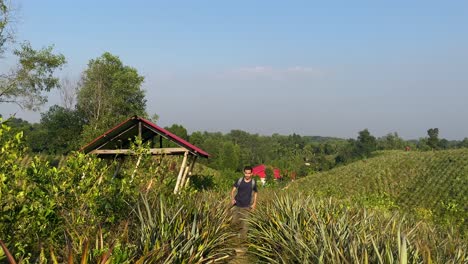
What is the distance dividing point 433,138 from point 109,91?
95.6m

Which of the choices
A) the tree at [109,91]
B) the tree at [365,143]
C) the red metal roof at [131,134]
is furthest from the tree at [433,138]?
the red metal roof at [131,134]

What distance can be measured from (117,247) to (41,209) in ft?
4.49

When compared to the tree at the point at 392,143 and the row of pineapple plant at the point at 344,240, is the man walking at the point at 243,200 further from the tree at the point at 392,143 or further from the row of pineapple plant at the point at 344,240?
the tree at the point at 392,143

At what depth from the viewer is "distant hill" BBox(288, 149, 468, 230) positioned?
39947mm

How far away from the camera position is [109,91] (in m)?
44.2

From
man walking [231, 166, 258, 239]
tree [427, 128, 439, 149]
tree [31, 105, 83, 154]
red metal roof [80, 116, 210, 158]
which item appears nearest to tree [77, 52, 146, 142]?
tree [31, 105, 83, 154]

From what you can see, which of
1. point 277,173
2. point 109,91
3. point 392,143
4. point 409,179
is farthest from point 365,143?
point 109,91

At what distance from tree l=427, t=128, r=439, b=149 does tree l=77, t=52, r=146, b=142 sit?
90.8 meters

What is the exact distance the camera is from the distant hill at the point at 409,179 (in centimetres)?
3995

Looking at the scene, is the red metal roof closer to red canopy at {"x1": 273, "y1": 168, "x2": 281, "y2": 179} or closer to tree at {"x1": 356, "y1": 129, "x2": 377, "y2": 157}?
red canopy at {"x1": 273, "y1": 168, "x2": 281, "y2": 179}

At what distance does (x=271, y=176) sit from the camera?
7031cm

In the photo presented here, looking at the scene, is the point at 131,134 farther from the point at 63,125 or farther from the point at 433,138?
the point at 433,138

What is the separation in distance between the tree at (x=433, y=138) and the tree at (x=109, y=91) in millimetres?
90834

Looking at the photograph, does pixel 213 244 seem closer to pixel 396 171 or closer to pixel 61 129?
pixel 61 129
